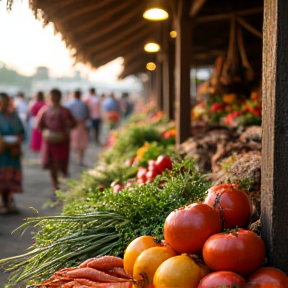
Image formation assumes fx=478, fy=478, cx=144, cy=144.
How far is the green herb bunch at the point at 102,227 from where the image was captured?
2451 millimetres

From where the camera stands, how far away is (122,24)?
7863 mm

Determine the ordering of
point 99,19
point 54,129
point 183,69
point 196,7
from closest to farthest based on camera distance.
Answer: point 196,7, point 183,69, point 99,19, point 54,129

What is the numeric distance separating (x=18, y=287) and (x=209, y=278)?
107 cm

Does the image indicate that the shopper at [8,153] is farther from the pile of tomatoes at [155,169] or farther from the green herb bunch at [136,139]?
the pile of tomatoes at [155,169]

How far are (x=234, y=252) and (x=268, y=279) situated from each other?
0.17 m

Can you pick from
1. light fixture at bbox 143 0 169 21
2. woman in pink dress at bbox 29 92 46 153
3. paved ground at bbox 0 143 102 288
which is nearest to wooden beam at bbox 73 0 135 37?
light fixture at bbox 143 0 169 21

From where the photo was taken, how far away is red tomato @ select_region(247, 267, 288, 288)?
1.88 meters

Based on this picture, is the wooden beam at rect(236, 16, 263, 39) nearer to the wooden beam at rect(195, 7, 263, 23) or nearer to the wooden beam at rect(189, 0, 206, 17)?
the wooden beam at rect(195, 7, 263, 23)

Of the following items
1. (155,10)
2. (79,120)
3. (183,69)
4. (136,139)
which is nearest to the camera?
(155,10)

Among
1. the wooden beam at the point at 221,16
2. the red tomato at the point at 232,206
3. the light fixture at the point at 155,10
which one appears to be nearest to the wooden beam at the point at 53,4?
the light fixture at the point at 155,10

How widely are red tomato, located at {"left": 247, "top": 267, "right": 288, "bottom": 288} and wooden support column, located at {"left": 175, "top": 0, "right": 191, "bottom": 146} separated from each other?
4453 mm

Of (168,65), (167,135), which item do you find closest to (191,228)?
(167,135)

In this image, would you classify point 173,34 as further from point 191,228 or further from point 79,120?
point 191,228

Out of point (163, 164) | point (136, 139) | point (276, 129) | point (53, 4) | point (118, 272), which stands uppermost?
point (53, 4)
